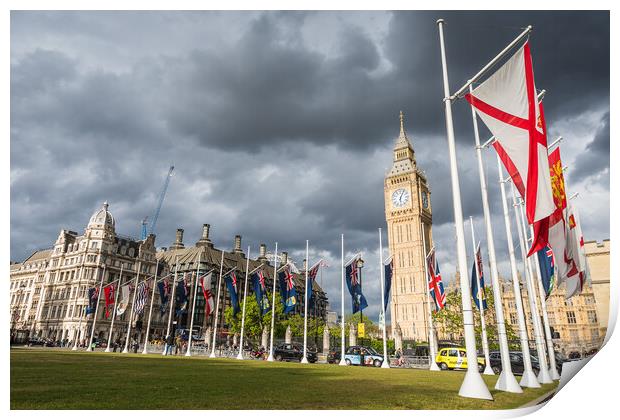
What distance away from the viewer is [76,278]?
8288 centimetres

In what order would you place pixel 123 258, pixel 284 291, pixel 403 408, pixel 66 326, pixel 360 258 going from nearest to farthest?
1. pixel 403 408
2. pixel 360 258
3. pixel 284 291
4. pixel 66 326
5. pixel 123 258

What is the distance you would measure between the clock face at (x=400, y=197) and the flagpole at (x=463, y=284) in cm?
9697

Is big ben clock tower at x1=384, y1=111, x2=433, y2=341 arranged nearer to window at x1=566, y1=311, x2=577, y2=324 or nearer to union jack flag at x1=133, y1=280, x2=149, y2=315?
window at x1=566, y1=311, x2=577, y2=324

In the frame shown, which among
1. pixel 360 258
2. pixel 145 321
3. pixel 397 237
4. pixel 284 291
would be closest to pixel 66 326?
pixel 145 321

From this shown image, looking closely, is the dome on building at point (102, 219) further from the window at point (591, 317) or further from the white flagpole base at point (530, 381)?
the window at point (591, 317)

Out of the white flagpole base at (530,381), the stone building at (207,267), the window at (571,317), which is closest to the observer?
the white flagpole base at (530,381)

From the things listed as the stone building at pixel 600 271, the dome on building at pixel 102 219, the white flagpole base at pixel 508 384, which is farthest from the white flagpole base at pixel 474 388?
the dome on building at pixel 102 219

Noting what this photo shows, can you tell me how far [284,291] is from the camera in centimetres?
3622

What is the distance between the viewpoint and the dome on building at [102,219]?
277 ft

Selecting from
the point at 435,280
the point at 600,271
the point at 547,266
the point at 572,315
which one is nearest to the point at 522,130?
the point at 547,266

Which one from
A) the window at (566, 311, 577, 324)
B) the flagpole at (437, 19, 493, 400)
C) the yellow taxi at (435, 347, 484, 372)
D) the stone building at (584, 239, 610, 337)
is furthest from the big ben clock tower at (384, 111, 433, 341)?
the flagpole at (437, 19, 493, 400)

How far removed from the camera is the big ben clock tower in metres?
101
